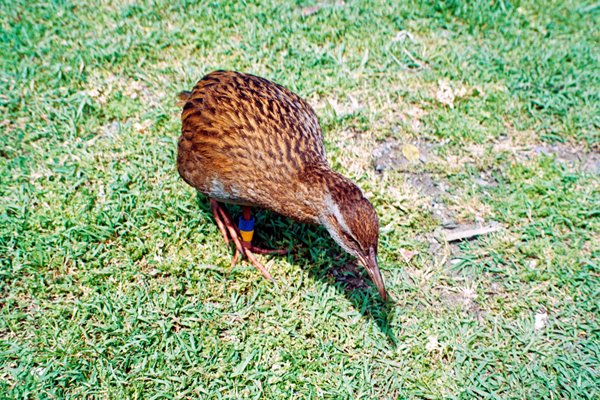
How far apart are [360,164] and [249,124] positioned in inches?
60.2

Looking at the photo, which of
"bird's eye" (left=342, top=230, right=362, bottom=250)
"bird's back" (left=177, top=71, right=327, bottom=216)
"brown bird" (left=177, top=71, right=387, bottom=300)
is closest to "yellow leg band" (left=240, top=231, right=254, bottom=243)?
"brown bird" (left=177, top=71, right=387, bottom=300)

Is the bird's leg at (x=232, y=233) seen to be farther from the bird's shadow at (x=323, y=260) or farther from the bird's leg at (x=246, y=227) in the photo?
the bird's shadow at (x=323, y=260)

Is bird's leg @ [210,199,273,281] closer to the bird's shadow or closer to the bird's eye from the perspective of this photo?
the bird's shadow

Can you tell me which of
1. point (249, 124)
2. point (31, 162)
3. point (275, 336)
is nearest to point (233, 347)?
point (275, 336)

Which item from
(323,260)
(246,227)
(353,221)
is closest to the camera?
(353,221)

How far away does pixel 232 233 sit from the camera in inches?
174

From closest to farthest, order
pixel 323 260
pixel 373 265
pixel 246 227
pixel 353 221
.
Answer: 1. pixel 353 221
2. pixel 373 265
3. pixel 246 227
4. pixel 323 260

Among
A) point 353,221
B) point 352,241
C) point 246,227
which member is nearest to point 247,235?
point 246,227

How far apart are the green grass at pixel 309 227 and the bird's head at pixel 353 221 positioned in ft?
2.34

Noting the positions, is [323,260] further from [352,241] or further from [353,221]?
[353,221]

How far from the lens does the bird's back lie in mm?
3812

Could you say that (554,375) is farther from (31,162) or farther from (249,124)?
(31,162)

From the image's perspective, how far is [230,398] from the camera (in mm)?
3695

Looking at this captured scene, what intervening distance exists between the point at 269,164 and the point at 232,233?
86 centimetres
